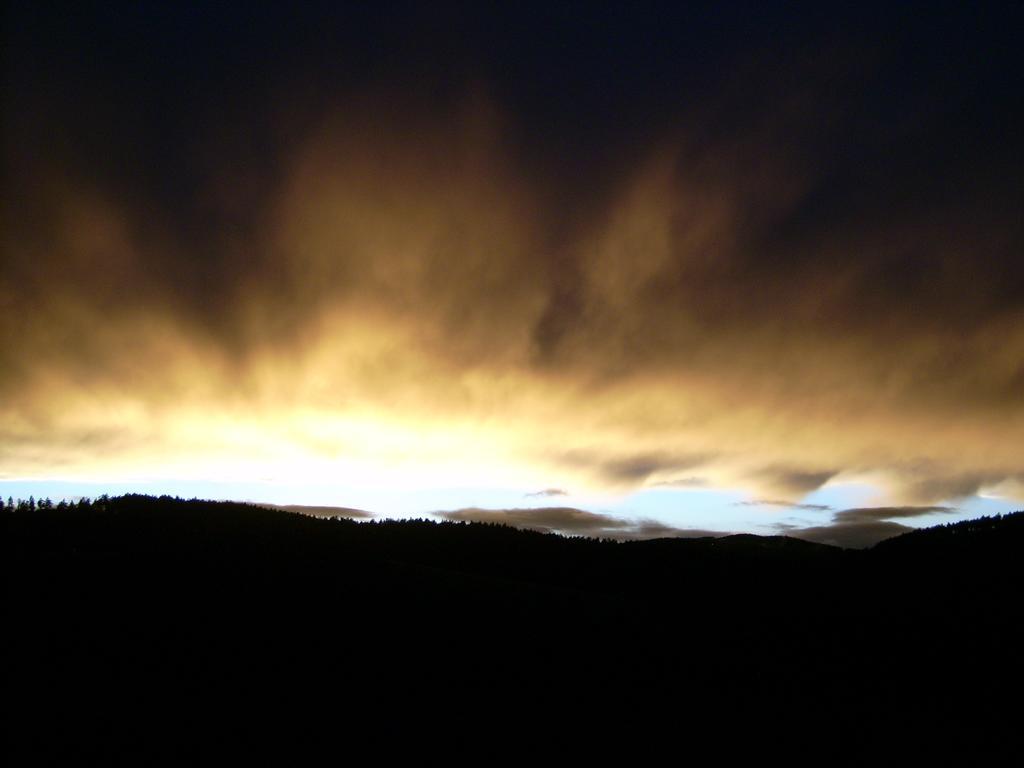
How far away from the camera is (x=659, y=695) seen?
16.2 m

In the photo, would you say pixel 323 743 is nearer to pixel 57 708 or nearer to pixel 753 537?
pixel 57 708

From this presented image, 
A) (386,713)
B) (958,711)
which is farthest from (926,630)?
(386,713)

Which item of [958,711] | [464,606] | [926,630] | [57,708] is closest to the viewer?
[57,708]

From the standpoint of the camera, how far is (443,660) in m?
16.3

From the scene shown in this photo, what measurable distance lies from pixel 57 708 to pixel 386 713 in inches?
237

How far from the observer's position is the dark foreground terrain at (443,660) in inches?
484

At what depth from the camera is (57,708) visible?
11367mm

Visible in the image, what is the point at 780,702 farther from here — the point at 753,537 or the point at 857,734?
the point at 753,537

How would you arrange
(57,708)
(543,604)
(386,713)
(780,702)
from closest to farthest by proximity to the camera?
(57,708) → (386,713) → (780,702) → (543,604)

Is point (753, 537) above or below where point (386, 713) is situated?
above

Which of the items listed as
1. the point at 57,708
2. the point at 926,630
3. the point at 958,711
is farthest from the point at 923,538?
the point at 57,708

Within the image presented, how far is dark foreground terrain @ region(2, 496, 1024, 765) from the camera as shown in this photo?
12305mm

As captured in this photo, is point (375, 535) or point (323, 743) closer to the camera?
point (323, 743)

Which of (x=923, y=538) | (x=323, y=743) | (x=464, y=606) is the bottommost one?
(x=323, y=743)
